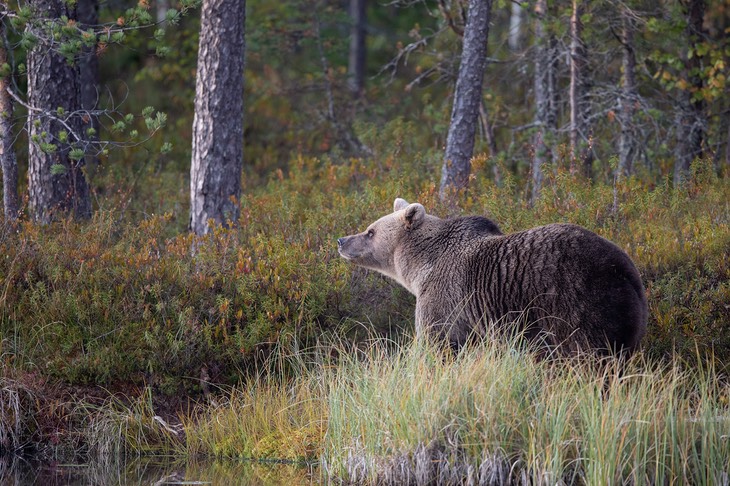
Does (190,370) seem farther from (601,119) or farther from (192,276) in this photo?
(601,119)

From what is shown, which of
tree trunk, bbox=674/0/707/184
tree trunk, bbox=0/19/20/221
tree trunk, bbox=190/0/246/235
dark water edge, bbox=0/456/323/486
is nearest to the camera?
dark water edge, bbox=0/456/323/486

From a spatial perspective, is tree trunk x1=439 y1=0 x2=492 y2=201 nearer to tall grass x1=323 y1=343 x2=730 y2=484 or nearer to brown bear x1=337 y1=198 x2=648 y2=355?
brown bear x1=337 y1=198 x2=648 y2=355

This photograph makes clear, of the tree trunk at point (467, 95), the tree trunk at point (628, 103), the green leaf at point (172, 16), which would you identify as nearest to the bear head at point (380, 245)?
the green leaf at point (172, 16)

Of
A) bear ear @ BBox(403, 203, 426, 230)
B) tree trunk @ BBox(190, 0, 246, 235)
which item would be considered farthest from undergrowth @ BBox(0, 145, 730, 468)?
bear ear @ BBox(403, 203, 426, 230)

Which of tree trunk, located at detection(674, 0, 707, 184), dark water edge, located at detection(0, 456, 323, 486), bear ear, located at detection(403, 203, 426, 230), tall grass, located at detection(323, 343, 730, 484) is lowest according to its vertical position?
dark water edge, located at detection(0, 456, 323, 486)

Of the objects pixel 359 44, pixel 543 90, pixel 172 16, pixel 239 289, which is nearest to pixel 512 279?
pixel 239 289

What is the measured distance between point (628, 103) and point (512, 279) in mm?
7274

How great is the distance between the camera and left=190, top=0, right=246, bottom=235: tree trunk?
1112cm

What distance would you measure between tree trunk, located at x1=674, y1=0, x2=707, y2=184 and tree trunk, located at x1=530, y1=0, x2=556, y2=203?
1939 mm

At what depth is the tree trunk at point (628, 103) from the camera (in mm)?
13416

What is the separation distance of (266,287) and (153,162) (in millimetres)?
7522

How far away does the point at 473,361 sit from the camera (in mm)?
6582

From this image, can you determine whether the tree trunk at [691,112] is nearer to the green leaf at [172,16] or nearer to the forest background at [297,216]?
the forest background at [297,216]

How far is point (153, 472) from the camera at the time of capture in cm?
740
